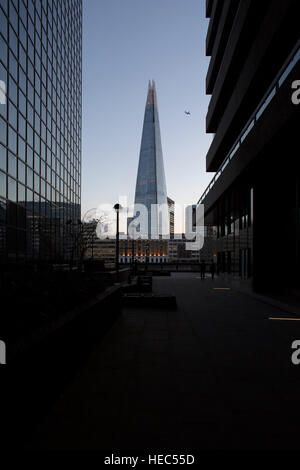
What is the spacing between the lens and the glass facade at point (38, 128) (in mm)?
18562

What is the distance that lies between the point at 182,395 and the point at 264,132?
532 inches

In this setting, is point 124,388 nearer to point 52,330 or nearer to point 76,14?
point 52,330

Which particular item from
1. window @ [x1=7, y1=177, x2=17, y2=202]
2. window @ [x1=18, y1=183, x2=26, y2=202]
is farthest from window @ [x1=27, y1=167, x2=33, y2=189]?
window @ [x1=7, y1=177, x2=17, y2=202]

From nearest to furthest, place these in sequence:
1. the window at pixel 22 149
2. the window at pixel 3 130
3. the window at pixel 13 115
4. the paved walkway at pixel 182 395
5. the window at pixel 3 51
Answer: the paved walkway at pixel 182 395, the window at pixel 3 51, the window at pixel 3 130, the window at pixel 13 115, the window at pixel 22 149

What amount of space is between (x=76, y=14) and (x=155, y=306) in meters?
40.0

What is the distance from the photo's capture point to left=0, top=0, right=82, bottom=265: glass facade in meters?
18.6

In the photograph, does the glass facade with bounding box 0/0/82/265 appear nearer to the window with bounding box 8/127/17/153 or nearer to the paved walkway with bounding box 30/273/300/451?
the window with bounding box 8/127/17/153

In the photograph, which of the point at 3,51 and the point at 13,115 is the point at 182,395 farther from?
the point at 3,51

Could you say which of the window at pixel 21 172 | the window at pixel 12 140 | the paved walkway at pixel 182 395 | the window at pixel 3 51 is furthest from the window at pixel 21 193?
the paved walkway at pixel 182 395

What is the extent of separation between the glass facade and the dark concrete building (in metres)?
12.6

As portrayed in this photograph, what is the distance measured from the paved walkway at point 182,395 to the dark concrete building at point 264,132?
31.2 ft

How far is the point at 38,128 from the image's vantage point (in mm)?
23844

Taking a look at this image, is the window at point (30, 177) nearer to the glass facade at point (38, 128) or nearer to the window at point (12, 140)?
the glass facade at point (38, 128)
